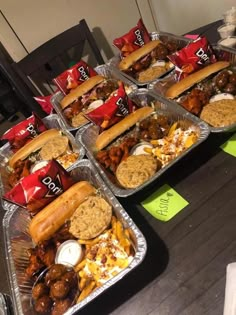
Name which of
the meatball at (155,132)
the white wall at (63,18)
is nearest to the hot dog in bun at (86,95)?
the meatball at (155,132)

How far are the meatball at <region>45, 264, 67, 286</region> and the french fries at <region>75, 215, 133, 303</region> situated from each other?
0.06m

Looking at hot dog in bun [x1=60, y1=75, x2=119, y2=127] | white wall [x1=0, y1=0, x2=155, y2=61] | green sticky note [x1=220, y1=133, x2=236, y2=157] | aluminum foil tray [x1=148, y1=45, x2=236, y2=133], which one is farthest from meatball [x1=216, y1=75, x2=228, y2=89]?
white wall [x1=0, y1=0, x2=155, y2=61]

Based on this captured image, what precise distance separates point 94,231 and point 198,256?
0.33 meters

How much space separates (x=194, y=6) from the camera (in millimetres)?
2436

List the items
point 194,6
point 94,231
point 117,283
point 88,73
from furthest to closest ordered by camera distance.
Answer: point 194,6, point 88,73, point 94,231, point 117,283

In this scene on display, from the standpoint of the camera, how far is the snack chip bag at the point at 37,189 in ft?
3.22

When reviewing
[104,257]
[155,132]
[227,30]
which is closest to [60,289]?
[104,257]

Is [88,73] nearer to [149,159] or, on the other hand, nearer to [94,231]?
[149,159]

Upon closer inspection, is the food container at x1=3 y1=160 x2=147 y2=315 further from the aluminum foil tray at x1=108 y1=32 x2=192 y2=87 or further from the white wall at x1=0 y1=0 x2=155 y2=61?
the white wall at x1=0 y1=0 x2=155 y2=61

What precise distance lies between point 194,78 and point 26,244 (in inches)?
38.5

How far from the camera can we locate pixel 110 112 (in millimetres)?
1230

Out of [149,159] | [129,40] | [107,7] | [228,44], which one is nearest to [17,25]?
[107,7]

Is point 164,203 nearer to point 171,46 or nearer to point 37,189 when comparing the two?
point 37,189

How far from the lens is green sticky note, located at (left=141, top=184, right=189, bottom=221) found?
90cm
